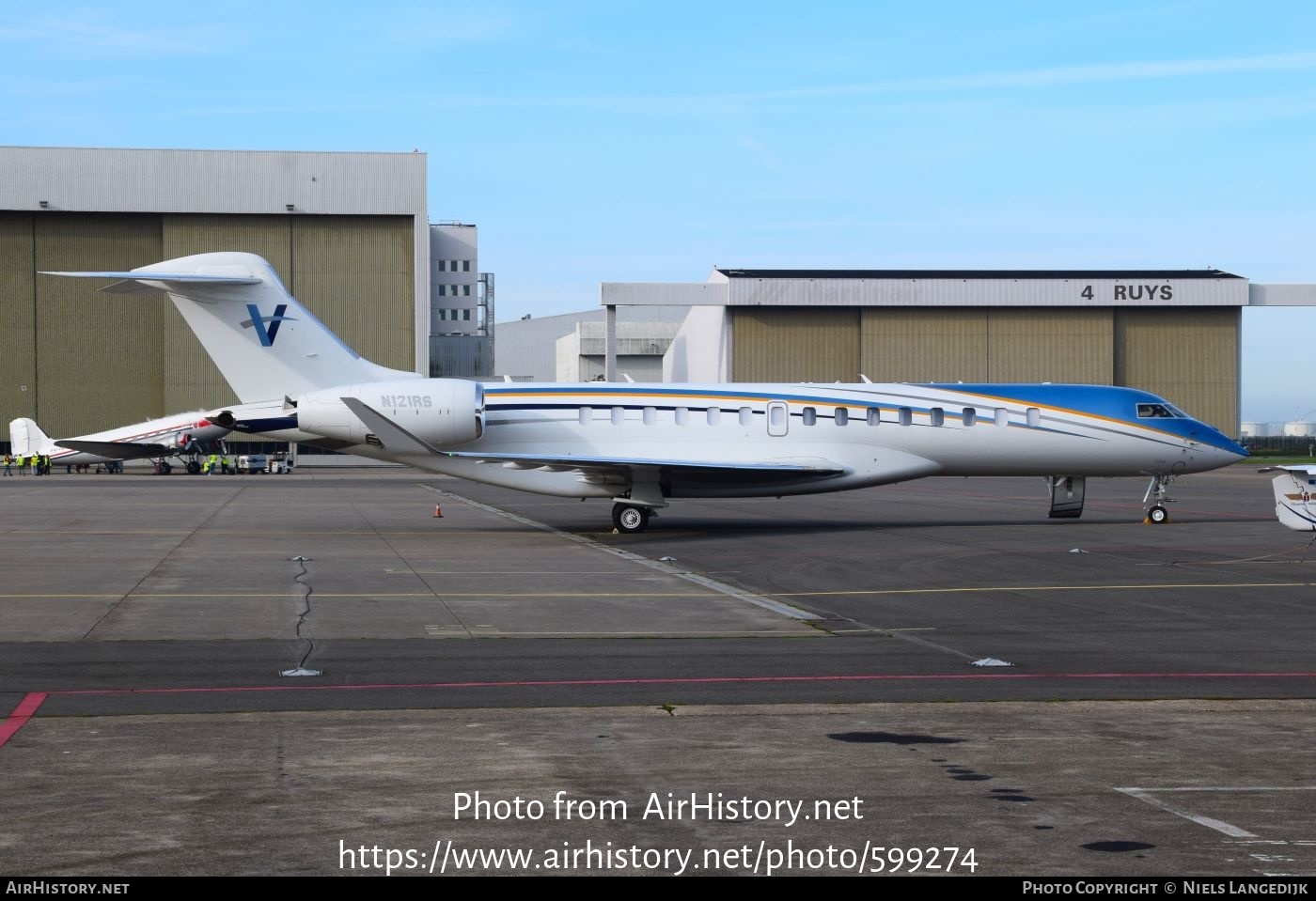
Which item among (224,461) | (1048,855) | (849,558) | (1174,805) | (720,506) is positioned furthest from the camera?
(224,461)

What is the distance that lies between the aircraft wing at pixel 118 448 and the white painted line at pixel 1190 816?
209 ft

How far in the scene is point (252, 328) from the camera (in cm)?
2712

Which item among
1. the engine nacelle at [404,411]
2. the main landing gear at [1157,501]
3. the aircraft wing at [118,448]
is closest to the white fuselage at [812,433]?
the engine nacelle at [404,411]

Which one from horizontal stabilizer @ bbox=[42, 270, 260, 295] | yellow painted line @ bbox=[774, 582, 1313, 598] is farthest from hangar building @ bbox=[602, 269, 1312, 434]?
yellow painted line @ bbox=[774, 582, 1313, 598]

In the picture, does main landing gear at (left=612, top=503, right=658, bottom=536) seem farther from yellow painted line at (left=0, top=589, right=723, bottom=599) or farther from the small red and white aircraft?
the small red and white aircraft

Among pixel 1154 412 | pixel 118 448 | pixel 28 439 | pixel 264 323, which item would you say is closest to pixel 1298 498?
pixel 1154 412

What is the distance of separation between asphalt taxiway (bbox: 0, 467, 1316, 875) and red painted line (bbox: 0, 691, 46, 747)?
0.14 ft

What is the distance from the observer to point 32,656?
41.2 ft

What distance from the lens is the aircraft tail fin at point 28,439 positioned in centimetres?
6800

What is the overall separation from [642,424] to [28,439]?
50.7 metres

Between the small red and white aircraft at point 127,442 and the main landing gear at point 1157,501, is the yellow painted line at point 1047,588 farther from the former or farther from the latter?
the small red and white aircraft at point 127,442

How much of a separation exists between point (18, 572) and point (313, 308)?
61.7 metres

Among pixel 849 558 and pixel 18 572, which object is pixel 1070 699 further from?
pixel 18 572

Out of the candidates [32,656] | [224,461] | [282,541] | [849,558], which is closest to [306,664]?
[32,656]
